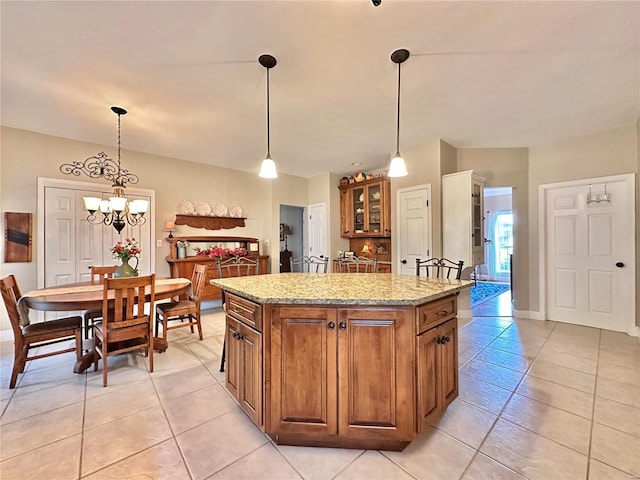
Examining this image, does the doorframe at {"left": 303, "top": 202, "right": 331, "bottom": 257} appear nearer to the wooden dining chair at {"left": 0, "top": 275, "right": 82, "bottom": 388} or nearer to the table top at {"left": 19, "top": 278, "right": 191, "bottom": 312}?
the table top at {"left": 19, "top": 278, "right": 191, "bottom": 312}

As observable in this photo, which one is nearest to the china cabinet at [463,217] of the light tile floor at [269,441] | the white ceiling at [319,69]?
the white ceiling at [319,69]

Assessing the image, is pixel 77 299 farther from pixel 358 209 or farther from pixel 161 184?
pixel 358 209

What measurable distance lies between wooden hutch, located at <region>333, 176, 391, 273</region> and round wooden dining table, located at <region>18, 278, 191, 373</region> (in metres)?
3.40

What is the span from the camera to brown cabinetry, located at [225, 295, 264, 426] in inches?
62.8

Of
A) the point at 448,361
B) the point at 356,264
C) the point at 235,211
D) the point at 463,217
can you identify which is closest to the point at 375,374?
the point at 448,361

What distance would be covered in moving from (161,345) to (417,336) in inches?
109

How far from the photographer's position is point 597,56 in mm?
2143

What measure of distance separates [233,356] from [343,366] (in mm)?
829

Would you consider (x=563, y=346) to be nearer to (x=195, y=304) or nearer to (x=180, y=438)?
(x=180, y=438)

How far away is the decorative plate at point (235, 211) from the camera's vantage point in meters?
5.23

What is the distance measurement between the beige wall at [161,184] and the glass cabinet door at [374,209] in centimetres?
159

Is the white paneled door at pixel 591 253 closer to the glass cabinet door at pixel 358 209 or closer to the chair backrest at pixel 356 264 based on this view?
the chair backrest at pixel 356 264

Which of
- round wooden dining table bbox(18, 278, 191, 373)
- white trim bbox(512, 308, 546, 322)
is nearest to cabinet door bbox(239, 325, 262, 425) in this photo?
round wooden dining table bbox(18, 278, 191, 373)

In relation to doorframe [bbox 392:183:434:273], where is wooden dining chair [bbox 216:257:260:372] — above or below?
below
